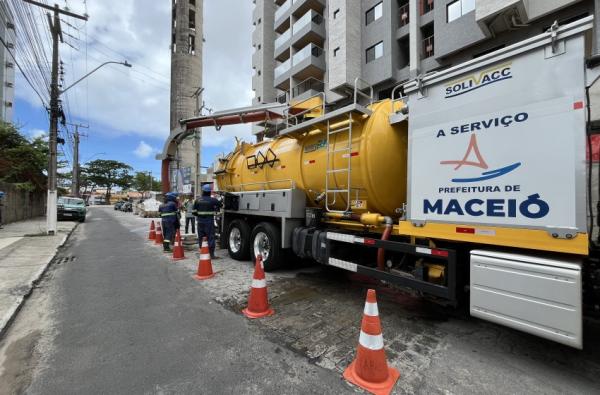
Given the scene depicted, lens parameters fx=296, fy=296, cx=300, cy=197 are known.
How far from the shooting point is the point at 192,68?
3359cm

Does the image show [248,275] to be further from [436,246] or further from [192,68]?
[192,68]

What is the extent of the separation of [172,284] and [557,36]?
6232 millimetres

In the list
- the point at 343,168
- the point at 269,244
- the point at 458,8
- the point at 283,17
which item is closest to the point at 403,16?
the point at 458,8

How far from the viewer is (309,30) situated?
25781mm

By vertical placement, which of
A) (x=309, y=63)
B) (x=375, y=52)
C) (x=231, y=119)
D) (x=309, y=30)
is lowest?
(x=231, y=119)

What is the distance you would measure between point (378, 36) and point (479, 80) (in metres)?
20.1

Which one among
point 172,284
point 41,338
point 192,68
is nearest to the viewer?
point 41,338

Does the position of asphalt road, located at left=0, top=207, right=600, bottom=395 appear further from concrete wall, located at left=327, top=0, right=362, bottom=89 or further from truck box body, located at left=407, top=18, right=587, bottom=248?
concrete wall, located at left=327, top=0, right=362, bottom=89

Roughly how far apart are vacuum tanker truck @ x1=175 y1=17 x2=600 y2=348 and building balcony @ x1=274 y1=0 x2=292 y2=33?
1166 inches

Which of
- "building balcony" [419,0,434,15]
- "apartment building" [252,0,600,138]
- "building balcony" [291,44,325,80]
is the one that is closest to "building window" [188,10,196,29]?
"apartment building" [252,0,600,138]

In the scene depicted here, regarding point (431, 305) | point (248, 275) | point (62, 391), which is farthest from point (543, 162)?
point (248, 275)

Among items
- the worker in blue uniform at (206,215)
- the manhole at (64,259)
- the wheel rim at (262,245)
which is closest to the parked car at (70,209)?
the manhole at (64,259)

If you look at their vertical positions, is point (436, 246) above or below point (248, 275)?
above

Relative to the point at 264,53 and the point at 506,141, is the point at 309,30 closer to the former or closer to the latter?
the point at 264,53
